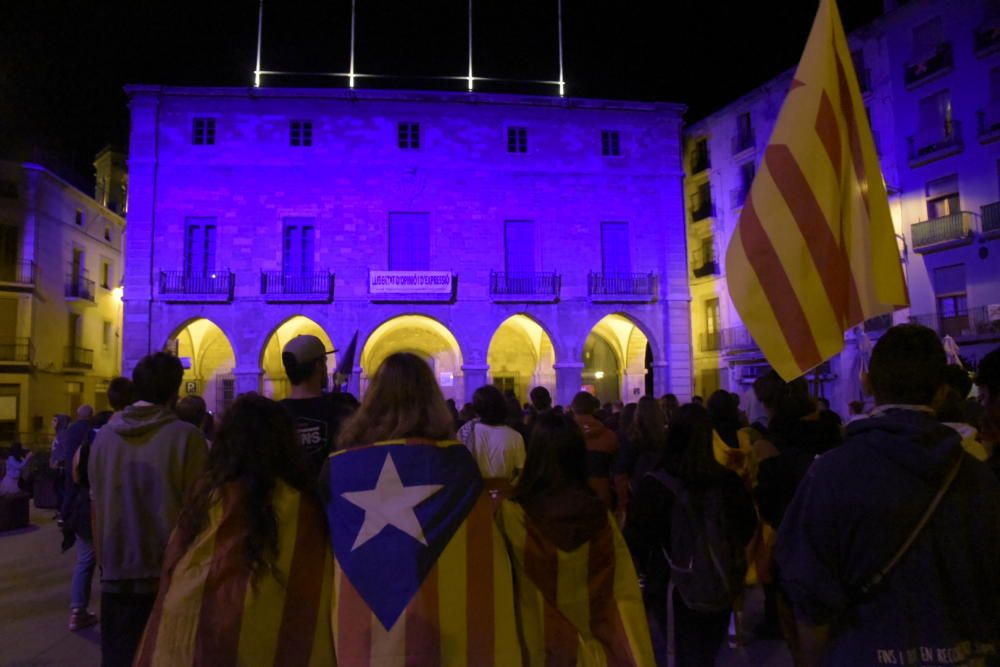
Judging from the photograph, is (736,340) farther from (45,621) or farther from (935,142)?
(45,621)

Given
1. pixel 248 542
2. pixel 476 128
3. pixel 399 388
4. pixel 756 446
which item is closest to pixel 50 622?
pixel 248 542

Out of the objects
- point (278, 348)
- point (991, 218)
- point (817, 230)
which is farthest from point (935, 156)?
point (278, 348)

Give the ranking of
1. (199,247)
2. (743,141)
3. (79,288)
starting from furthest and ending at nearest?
(79,288) < (743,141) < (199,247)

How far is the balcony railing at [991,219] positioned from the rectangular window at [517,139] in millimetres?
13484

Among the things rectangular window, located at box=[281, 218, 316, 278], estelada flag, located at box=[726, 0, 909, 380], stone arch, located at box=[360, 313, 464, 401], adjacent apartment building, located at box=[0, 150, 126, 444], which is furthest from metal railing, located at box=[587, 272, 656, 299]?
adjacent apartment building, located at box=[0, 150, 126, 444]

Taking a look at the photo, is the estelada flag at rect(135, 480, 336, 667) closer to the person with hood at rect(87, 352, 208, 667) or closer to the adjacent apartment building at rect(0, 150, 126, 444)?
the person with hood at rect(87, 352, 208, 667)

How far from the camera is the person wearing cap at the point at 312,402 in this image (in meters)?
3.19

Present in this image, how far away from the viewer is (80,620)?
5.57 m

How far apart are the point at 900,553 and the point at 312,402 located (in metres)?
2.39

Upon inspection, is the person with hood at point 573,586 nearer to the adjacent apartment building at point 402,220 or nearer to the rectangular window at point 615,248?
the adjacent apartment building at point 402,220

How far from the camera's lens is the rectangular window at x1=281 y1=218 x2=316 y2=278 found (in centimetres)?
2188

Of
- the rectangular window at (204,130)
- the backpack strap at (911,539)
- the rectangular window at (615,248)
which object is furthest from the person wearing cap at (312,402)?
the rectangular window at (204,130)

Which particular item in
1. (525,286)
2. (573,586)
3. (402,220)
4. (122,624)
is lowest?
(122,624)

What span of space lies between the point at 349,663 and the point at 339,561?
0.29 m
